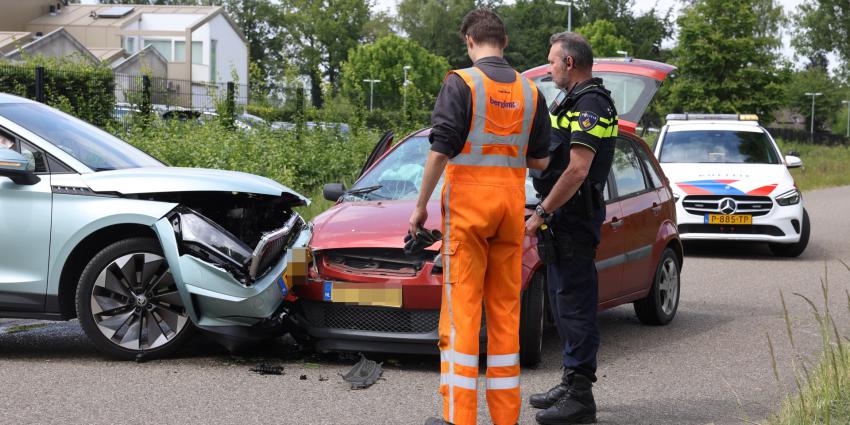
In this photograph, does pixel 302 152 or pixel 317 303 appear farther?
pixel 302 152

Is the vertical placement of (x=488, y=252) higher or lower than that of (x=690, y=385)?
higher

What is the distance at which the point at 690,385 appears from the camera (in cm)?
666

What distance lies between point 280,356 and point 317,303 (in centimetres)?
62

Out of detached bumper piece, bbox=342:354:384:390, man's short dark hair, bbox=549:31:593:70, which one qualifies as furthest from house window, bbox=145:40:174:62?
man's short dark hair, bbox=549:31:593:70

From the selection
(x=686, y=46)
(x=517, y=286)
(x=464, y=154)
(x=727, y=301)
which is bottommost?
(x=727, y=301)

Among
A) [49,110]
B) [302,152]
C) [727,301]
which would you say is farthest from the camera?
[302,152]

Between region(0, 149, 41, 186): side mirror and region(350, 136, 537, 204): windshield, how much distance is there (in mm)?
2244

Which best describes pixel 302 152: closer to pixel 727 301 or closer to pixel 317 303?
pixel 727 301

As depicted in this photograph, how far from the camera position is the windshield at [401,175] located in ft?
25.3

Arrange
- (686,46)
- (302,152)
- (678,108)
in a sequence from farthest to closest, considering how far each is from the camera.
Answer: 1. (678,108)
2. (686,46)
3. (302,152)

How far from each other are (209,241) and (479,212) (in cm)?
239

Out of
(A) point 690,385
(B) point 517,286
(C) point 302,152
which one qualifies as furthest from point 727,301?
(C) point 302,152

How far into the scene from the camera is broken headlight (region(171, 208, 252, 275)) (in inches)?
259

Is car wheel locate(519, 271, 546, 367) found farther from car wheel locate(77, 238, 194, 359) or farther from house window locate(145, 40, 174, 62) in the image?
house window locate(145, 40, 174, 62)
